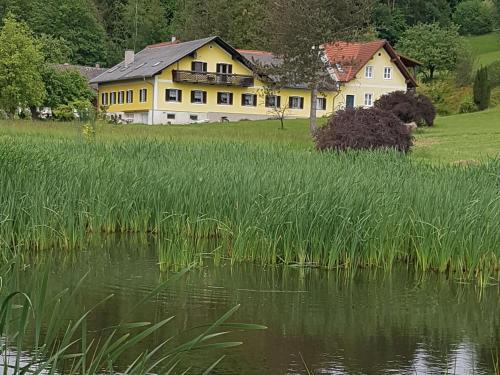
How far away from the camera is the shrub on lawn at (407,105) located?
31422mm

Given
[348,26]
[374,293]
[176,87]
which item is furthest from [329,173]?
[176,87]

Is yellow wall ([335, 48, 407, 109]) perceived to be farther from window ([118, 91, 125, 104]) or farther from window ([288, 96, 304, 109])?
window ([118, 91, 125, 104])

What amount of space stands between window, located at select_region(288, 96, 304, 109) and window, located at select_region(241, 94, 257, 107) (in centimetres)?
251

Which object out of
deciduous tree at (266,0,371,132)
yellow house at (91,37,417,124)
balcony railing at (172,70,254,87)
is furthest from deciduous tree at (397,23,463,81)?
deciduous tree at (266,0,371,132)

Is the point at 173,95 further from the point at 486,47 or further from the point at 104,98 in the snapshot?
the point at 486,47

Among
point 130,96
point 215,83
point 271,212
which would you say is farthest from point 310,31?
point 130,96

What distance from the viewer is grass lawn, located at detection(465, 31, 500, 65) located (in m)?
63.6

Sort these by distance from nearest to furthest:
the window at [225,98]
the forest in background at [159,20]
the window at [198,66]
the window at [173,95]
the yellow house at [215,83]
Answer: the yellow house at [215,83], the window at [173,95], the window at [198,66], the window at [225,98], the forest in background at [159,20]

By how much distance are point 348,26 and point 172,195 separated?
76.5ft

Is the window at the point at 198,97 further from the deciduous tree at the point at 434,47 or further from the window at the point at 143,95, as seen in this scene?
the deciduous tree at the point at 434,47

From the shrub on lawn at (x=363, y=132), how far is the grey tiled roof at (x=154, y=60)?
30200 millimetres

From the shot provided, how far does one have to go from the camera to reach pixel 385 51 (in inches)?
2084

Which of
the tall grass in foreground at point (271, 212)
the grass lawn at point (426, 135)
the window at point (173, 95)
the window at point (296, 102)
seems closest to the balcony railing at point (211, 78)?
the window at point (173, 95)

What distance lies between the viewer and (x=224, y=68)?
170ft
